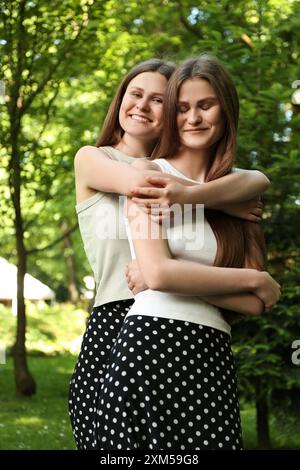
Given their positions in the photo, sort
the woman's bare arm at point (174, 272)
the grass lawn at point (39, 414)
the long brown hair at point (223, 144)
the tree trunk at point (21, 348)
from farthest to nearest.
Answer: the tree trunk at point (21, 348) < the grass lawn at point (39, 414) < the long brown hair at point (223, 144) < the woman's bare arm at point (174, 272)

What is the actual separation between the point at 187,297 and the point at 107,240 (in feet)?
1.76

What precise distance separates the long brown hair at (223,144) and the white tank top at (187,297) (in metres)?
0.05

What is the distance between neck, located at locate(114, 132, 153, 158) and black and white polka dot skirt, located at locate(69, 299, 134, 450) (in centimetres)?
48

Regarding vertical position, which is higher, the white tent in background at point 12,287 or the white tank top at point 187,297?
the white tank top at point 187,297

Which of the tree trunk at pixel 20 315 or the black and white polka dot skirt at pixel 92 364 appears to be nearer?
the black and white polka dot skirt at pixel 92 364

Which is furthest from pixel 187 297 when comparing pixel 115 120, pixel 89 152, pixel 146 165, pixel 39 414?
pixel 39 414

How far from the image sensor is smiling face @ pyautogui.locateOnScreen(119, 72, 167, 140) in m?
2.53

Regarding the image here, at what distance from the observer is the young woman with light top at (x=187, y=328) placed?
1970mm

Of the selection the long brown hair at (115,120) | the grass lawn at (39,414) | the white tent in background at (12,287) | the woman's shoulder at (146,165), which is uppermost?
the long brown hair at (115,120)

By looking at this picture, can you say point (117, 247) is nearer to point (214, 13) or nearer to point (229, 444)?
point (229, 444)

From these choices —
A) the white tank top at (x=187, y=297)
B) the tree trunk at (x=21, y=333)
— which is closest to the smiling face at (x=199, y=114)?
the white tank top at (x=187, y=297)

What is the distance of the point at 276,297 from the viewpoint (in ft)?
7.05

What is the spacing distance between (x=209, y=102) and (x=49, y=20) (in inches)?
316

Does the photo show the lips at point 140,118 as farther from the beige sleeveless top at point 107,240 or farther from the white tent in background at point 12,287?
the white tent in background at point 12,287
